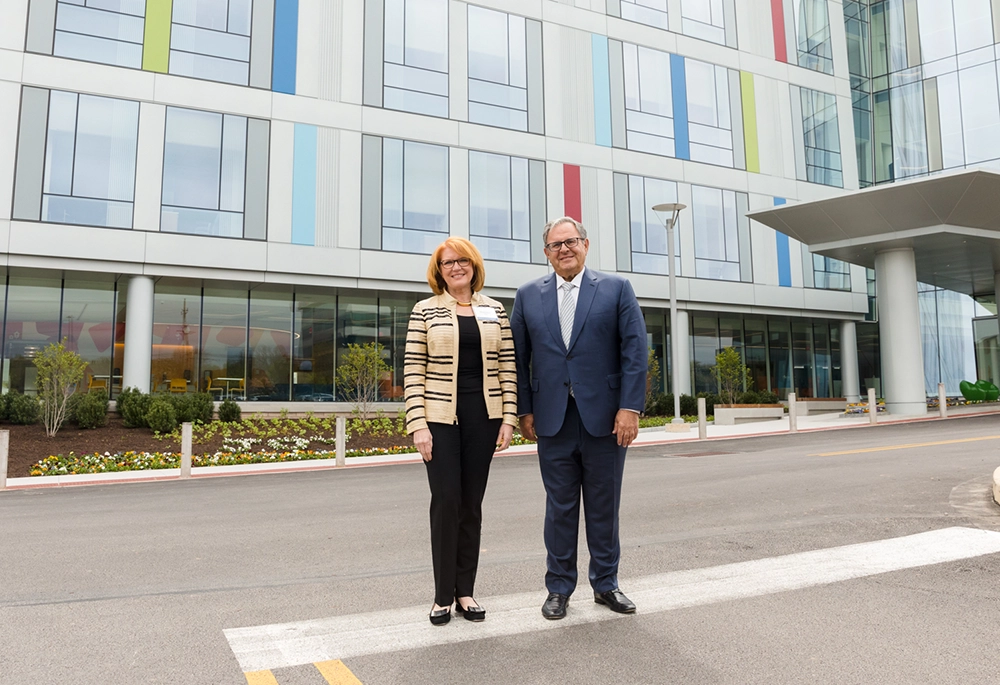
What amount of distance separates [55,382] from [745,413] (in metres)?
20.1

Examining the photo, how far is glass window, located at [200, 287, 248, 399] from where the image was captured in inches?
854

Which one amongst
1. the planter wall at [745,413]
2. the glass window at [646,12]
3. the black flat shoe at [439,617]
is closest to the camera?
the black flat shoe at [439,617]

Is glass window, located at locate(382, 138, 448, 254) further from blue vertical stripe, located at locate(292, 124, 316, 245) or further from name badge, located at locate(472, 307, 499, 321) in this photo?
name badge, located at locate(472, 307, 499, 321)

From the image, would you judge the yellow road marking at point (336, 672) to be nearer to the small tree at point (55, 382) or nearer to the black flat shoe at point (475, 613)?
the black flat shoe at point (475, 613)

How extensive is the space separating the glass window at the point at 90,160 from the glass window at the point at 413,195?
722 cm

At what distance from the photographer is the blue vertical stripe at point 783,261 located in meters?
30.6

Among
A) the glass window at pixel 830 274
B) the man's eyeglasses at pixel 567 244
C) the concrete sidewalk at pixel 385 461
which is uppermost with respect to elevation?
the glass window at pixel 830 274

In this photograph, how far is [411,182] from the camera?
23578mm

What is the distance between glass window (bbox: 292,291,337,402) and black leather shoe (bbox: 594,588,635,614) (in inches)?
779

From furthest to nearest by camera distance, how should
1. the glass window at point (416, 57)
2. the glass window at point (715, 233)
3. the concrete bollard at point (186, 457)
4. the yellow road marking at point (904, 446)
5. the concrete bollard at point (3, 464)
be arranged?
the glass window at point (715, 233)
the glass window at point (416, 57)
the concrete bollard at point (186, 457)
the yellow road marking at point (904, 446)
the concrete bollard at point (3, 464)

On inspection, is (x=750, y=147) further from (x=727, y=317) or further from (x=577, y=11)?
(x=577, y=11)

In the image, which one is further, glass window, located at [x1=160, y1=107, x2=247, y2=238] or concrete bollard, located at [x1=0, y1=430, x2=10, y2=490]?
glass window, located at [x1=160, y1=107, x2=247, y2=238]

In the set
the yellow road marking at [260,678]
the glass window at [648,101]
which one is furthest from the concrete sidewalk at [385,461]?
the glass window at [648,101]

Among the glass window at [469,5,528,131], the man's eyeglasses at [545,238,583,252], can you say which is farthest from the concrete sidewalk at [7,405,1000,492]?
the glass window at [469,5,528,131]
